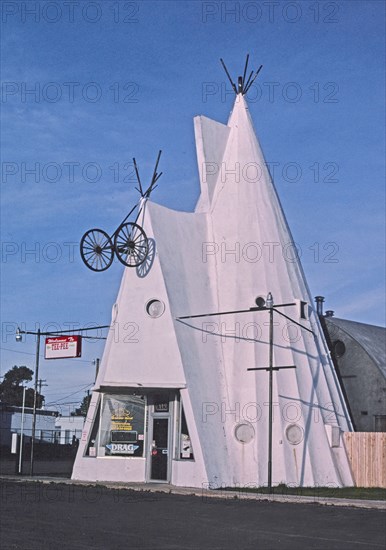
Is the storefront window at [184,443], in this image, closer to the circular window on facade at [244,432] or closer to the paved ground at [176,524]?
the circular window on facade at [244,432]

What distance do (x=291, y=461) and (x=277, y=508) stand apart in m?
7.13

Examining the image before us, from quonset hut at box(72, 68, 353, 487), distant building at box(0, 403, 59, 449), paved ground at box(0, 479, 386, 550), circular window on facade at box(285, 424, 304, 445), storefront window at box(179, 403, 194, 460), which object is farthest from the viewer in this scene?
distant building at box(0, 403, 59, 449)

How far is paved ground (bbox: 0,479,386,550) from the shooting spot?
11398 mm

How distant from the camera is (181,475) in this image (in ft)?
78.0

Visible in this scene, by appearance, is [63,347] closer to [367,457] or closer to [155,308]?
[155,308]

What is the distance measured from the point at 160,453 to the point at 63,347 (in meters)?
7.39

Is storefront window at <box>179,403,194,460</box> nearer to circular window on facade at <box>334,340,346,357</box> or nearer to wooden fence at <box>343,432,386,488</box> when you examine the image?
wooden fence at <box>343,432,386,488</box>

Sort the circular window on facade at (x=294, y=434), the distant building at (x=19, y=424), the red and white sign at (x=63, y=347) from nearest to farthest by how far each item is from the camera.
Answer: the circular window on facade at (x=294, y=434) → the red and white sign at (x=63, y=347) → the distant building at (x=19, y=424)

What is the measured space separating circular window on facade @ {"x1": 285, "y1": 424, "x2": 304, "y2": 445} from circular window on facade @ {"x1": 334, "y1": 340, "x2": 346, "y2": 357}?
26.3 ft

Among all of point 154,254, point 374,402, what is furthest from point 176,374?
point 374,402

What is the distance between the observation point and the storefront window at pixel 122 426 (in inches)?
995

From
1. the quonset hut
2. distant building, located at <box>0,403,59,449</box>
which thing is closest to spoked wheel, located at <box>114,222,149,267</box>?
the quonset hut

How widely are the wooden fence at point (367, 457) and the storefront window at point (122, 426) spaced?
271 inches

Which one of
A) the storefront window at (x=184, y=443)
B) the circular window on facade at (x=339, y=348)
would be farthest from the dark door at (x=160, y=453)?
the circular window on facade at (x=339, y=348)
